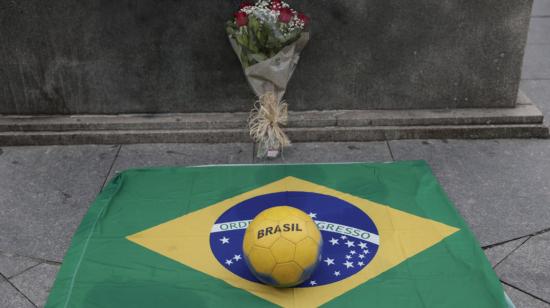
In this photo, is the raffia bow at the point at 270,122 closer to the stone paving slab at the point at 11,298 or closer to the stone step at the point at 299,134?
the stone step at the point at 299,134

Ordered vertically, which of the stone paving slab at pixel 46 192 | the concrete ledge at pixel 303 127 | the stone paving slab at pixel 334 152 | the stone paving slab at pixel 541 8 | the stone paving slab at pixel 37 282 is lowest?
the stone paving slab at pixel 37 282

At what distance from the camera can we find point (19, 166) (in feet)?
18.9

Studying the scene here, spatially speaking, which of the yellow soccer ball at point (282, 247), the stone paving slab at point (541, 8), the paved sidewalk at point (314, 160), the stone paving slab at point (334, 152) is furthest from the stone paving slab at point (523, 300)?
the stone paving slab at point (541, 8)

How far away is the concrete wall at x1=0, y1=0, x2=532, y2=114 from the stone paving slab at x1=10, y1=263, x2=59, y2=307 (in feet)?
7.66

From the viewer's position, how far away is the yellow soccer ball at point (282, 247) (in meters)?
3.67

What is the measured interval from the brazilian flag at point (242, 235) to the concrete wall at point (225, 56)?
3.40ft

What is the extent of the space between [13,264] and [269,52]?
2.94 metres

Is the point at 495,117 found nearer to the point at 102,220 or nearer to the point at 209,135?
the point at 209,135

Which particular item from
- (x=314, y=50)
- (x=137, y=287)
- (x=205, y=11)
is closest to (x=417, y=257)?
(x=137, y=287)

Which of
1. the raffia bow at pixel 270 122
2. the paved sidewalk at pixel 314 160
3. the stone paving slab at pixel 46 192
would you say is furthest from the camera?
the raffia bow at pixel 270 122

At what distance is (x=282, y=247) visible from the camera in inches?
144

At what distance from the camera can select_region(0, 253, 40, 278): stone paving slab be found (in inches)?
172

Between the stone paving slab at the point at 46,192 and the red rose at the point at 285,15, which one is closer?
the stone paving slab at the point at 46,192

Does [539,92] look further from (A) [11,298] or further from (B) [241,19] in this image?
(A) [11,298]
